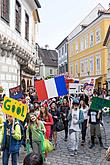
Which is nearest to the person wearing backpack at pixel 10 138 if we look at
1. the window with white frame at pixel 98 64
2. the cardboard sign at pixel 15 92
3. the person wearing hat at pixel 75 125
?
the person wearing hat at pixel 75 125

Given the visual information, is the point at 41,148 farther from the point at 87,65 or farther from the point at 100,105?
the point at 87,65

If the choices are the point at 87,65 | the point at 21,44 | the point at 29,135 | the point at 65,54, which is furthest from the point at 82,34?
the point at 29,135

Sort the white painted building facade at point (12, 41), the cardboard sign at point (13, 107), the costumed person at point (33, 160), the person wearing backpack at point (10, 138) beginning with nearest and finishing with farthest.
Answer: the costumed person at point (33, 160) → the person wearing backpack at point (10, 138) → the cardboard sign at point (13, 107) → the white painted building facade at point (12, 41)

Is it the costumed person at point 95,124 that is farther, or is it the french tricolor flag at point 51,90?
the french tricolor flag at point 51,90

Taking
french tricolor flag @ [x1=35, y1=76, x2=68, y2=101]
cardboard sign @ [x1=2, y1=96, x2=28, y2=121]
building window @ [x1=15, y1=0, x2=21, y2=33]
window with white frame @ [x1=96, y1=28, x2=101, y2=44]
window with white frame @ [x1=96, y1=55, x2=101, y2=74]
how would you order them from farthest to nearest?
1. window with white frame @ [x1=96, y1=55, x2=101, y2=74]
2. window with white frame @ [x1=96, y1=28, x2=101, y2=44]
3. building window @ [x1=15, y1=0, x2=21, y2=33]
4. french tricolor flag @ [x1=35, y1=76, x2=68, y2=101]
5. cardboard sign @ [x1=2, y1=96, x2=28, y2=121]

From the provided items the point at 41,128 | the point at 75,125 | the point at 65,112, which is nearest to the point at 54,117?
the point at 75,125

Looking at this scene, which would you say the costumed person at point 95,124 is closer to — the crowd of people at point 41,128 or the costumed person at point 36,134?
the crowd of people at point 41,128

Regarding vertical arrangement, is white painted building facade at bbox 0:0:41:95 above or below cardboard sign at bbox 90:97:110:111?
above

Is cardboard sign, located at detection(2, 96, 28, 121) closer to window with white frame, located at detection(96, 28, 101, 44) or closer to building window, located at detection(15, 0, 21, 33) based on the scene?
building window, located at detection(15, 0, 21, 33)

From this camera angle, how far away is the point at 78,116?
897 cm

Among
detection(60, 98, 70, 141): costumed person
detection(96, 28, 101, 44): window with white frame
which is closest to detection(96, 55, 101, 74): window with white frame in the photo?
detection(96, 28, 101, 44): window with white frame

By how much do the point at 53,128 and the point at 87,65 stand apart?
31.5 metres

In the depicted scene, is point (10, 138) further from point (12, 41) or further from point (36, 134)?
point (12, 41)

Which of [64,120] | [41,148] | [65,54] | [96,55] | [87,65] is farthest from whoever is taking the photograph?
[65,54]
